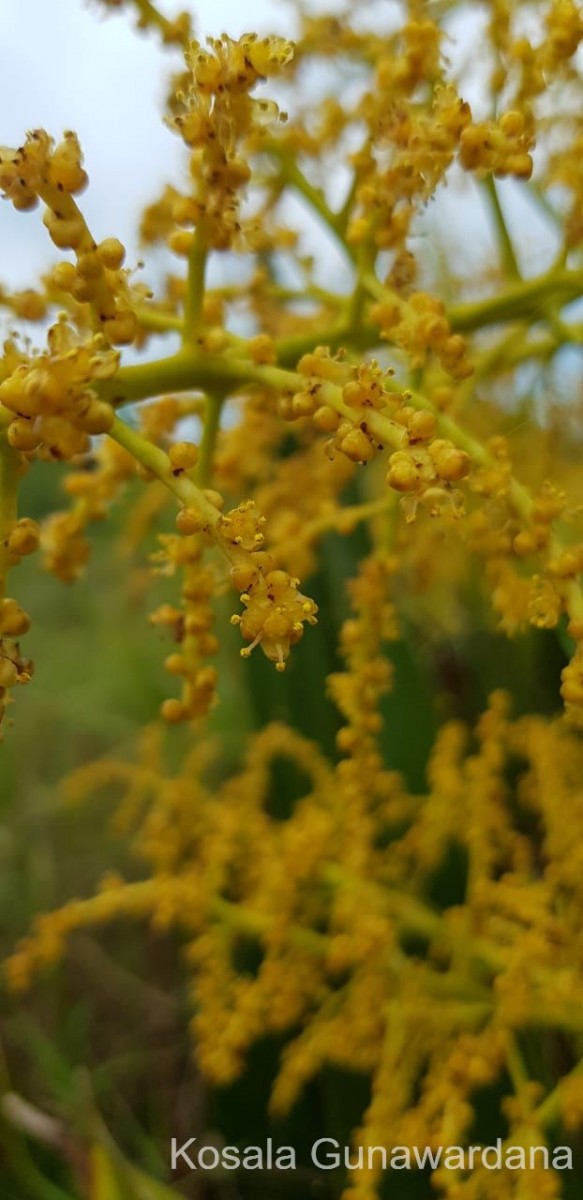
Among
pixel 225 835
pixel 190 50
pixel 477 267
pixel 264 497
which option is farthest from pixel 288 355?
pixel 477 267

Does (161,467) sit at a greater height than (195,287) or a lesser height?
lesser

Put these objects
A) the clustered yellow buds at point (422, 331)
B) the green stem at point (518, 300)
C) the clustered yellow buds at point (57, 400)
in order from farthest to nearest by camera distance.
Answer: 1. the green stem at point (518, 300)
2. the clustered yellow buds at point (422, 331)
3. the clustered yellow buds at point (57, 400)

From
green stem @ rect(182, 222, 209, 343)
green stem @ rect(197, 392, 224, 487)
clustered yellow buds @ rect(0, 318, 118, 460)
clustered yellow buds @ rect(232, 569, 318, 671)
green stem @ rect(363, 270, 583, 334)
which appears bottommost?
clustered yellow buds @ rect(232, 569, 318, 671)

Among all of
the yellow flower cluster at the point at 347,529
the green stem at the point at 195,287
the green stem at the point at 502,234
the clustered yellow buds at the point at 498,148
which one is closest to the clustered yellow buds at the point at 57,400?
the yellow flower cluster at the point at 347,529

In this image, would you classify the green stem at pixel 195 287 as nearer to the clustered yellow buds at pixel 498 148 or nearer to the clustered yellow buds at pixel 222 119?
the clustered yellow buds at pixel 222 119

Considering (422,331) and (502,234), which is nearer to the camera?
(422,331)

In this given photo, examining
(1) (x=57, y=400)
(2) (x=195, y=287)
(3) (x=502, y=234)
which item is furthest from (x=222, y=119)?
(3) (x=502, y=234)

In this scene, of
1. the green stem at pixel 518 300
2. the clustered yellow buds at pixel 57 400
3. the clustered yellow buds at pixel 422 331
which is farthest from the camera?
the green stem at pixel 518 300

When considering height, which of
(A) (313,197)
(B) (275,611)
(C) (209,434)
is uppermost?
(A) (313,197)

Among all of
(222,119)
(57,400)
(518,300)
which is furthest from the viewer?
(518,300)

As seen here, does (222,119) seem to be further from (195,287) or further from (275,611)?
(275,611)

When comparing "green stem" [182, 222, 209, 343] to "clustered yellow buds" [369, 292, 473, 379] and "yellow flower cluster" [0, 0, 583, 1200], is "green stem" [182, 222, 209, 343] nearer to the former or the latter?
"yellow flower cluster" [0, 0, 583, 1200]

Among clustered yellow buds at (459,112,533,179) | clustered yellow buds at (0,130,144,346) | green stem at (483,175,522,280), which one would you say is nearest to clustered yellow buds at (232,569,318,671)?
clustered yellow buds at (0,130,144,346)
